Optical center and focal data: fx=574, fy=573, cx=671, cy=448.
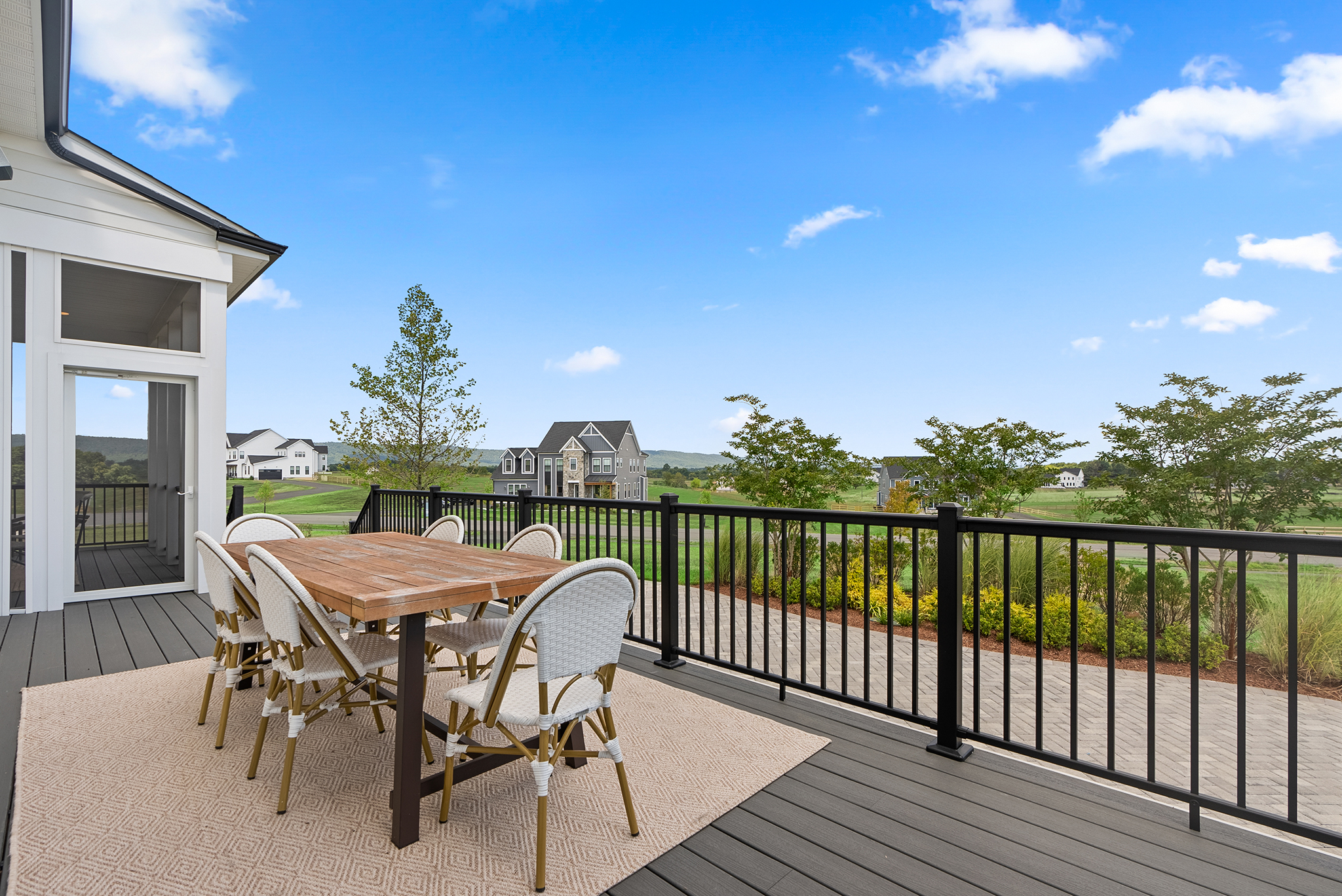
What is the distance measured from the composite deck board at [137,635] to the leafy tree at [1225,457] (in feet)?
33.1

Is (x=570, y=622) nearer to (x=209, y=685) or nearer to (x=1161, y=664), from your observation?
(x=209, y=685)

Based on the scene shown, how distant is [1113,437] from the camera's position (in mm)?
8422

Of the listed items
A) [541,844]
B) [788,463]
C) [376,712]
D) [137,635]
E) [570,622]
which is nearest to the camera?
[541,844]

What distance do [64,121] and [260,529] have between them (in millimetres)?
3945

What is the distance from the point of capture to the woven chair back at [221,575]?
235 cm

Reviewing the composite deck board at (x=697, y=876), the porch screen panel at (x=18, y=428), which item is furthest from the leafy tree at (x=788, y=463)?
the porch screen panel at (x=18, y=428)

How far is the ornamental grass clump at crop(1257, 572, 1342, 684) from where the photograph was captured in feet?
16.9

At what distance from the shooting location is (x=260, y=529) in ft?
12.3

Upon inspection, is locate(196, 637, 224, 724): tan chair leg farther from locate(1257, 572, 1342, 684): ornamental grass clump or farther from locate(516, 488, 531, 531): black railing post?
locate(1257, 572, 1342, 684): ornamental grass clump

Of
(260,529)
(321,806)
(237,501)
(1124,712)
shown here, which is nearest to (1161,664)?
(1124,712)

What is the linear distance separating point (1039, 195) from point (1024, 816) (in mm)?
23593

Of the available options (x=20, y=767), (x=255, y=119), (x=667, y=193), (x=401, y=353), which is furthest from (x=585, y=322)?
(x=20, y=767)

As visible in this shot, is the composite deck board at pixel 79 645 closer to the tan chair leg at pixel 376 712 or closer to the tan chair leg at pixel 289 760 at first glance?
the tan chair leg at pixel 376 712

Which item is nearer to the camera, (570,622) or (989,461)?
(570,622)
